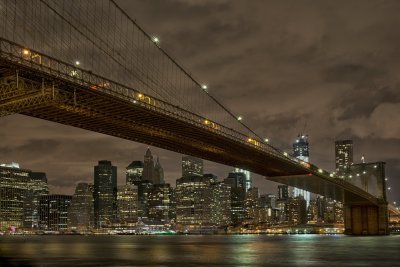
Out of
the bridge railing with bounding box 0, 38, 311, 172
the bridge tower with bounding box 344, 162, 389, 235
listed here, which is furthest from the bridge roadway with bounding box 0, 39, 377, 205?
the bridge tower with bounding box 344, 162, 389, 235

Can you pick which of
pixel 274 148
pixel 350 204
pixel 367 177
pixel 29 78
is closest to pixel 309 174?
pixel 274 148

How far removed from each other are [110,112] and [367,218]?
6797cm

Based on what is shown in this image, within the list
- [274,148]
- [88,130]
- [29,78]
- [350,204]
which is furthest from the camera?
[350,204]

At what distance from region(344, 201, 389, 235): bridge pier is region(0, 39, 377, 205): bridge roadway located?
28.2 m

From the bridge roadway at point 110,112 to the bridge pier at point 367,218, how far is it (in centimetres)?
2816

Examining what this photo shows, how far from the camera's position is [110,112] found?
48.6 meters

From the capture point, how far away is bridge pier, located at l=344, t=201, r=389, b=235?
335 feet

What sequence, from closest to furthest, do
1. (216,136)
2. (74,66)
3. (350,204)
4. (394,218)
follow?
(74,66) < (216,136) < (350,204) < (394,218)

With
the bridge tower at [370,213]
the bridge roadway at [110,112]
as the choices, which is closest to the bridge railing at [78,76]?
the bridge roadway at [110,112]

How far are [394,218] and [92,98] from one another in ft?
377

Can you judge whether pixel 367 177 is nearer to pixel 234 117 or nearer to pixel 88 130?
pixel 234 117

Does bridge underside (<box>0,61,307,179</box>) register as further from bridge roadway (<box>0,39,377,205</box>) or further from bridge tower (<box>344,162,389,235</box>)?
bridge tower (<box>344,162,389,235</box>)

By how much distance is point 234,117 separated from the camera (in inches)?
3145

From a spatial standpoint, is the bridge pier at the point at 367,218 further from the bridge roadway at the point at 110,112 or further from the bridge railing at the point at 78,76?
the bridge railing at the point at 78,76
